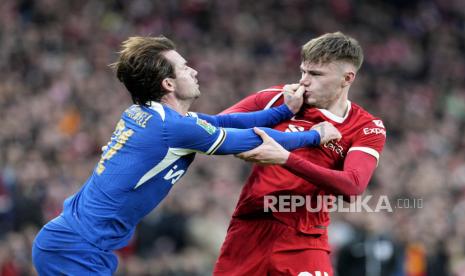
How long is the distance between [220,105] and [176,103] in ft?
30.9

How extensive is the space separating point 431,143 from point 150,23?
547cm

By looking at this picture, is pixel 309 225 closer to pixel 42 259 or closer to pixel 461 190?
pixel 42 259

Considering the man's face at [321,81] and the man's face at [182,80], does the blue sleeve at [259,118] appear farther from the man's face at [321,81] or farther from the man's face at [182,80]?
the man's face at [182,80]

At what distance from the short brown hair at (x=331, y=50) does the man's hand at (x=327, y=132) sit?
445 millimetres

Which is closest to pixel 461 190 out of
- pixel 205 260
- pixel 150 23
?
pixel 205 260

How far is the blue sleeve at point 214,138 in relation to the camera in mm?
5848

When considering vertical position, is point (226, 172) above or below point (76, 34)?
below

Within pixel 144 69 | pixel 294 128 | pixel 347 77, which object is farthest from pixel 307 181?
pixel 144 69

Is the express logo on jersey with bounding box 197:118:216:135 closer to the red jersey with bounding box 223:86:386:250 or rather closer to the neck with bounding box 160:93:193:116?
the neck with bounding box 160:93:193:116

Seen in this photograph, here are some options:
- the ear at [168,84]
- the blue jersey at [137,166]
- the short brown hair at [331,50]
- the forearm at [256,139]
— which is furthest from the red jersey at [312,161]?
the ear at [168,84]

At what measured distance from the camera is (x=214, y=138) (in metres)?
5.95

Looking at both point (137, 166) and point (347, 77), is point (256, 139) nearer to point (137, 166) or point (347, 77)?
point (137, 166)

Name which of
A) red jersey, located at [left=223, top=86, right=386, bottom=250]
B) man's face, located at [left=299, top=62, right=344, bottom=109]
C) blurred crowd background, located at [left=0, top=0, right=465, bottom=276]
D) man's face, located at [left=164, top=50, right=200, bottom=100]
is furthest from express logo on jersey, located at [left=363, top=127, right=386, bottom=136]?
blurred crowd background, located at [left=0, top=0, right=465, bottom=276]

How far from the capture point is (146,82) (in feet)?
19.5
